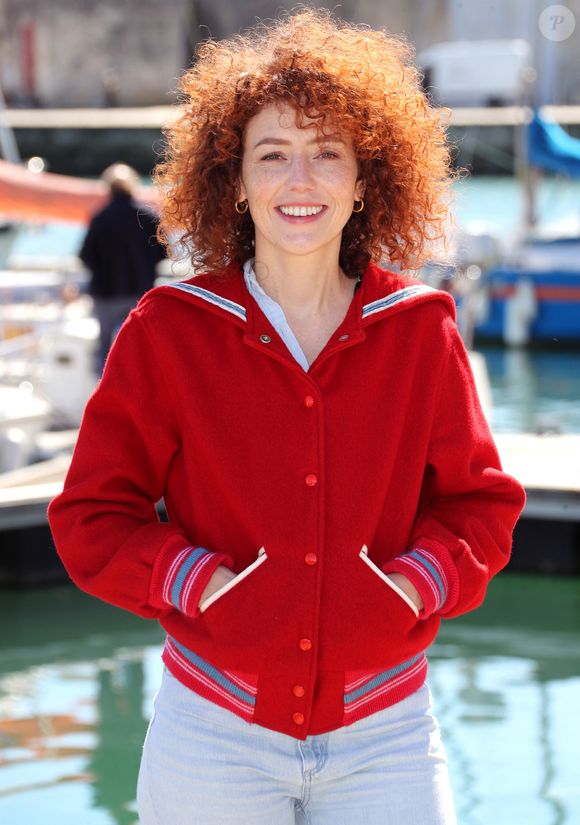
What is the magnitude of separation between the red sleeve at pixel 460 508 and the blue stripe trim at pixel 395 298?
60 millimetres

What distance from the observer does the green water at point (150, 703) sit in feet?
11.5

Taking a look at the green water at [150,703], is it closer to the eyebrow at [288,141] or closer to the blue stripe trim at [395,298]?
the blue stripe trim at [395,298]

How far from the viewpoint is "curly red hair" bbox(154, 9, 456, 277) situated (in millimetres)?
1745

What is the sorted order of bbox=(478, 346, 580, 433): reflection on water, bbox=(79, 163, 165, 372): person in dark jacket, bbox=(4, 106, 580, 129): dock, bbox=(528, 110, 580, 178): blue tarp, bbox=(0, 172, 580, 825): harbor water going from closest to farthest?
bbox=(0, 172, 580, 825): harbor water
bbox=(79, 163, 165, 372): person in dark jacket
bbox=(478, 346, 580, 433): reflection on water
bbox=(528, 110, 580, 178): blue tarp
bbox=(4, 106, 580, 129): dock

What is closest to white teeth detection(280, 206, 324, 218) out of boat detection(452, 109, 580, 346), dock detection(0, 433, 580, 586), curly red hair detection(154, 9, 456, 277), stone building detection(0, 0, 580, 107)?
curly red hair detection(154, 9, 456, 277)

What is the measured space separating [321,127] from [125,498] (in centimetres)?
53

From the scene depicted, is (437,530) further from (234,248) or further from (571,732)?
(571,732)

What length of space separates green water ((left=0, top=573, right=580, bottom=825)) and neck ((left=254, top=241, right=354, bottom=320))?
1.95 meters

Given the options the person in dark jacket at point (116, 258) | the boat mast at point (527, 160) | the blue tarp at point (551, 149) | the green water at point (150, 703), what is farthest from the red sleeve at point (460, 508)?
the blue tarp at point (551, 149)

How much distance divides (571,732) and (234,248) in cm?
251

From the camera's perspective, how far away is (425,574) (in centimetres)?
168

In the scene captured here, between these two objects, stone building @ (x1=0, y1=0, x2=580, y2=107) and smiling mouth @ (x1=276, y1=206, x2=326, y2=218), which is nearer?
smiling mouth @ (x1=276, y1=206, x2=326, y2=218)

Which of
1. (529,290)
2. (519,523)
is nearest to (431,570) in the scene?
(519,523)

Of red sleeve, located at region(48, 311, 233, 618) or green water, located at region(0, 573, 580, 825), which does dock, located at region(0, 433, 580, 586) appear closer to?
green water, located at region(0, 573, 580, 825)
